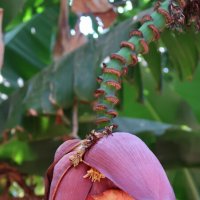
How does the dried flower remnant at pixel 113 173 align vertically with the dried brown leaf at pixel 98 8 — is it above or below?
below

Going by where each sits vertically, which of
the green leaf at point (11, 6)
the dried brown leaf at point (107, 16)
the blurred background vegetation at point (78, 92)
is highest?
the green leaf at point (11, 6)

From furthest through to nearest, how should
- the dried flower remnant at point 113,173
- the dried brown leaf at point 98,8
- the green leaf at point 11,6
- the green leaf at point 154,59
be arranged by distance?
the green leaf at point 11,6, the green leaf at point 154,59, the dried brown leaf at point 98,8, the dried flower remnant at point 113,173

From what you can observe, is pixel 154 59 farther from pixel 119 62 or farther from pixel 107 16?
pixel 119 62

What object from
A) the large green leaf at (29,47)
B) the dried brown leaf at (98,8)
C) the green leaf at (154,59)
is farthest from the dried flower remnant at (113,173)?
the large green leaf at (29,47)

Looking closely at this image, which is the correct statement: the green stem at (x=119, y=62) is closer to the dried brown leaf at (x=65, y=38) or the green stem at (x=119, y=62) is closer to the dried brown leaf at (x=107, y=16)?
the dried brown leaf at (x=107, y=16)

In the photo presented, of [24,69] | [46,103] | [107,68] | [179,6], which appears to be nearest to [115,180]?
[107,68]

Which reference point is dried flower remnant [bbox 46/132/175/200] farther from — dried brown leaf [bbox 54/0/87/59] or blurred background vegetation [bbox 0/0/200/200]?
dried brown leaf [bbox 54/0/87/59]

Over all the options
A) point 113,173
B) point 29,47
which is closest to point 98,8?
point 113,173

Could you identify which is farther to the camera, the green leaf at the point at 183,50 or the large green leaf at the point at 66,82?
the large green leaf at the point at 66,82

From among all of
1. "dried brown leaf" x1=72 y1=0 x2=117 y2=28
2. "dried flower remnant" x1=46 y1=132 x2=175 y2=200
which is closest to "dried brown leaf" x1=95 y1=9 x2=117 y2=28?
"dried brown leaf" x1=72 y1=0 x2=117 y2=28
